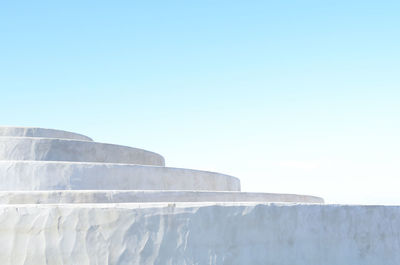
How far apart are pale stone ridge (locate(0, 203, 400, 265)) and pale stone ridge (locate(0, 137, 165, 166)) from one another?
→ 5.10 metres

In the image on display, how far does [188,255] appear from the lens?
15.8ft

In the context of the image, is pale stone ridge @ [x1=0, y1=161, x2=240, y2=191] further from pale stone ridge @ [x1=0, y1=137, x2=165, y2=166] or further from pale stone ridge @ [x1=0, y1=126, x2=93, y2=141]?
pale stone ridge @ [x1=0, y1=126, x2=93, y2=141]

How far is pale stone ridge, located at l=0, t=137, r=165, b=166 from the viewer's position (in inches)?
381

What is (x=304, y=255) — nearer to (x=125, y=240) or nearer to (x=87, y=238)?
(x=125, y=240)

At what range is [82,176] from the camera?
27.8 ft

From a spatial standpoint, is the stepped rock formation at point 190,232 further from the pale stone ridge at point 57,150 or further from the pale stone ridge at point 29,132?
the pale stone ridge at point 29,132

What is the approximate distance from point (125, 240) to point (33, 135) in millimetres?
7681

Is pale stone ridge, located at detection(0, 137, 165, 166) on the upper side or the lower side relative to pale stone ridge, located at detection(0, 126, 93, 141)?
lower

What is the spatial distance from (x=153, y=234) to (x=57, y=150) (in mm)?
5631

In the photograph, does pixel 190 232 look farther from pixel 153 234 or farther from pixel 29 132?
pixel 29 132

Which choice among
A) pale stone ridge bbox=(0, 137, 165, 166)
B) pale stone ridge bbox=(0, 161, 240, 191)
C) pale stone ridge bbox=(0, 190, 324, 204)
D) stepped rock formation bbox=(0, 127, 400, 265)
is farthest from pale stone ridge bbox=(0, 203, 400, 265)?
pale stone ridge bbox=(0, 137, 165, 166)

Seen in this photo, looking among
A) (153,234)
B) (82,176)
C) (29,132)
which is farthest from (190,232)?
(29,132)

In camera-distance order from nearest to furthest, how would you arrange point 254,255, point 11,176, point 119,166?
point 254,255
point 11,176
point 119,166

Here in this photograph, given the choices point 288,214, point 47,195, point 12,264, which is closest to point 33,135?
point 47,195
